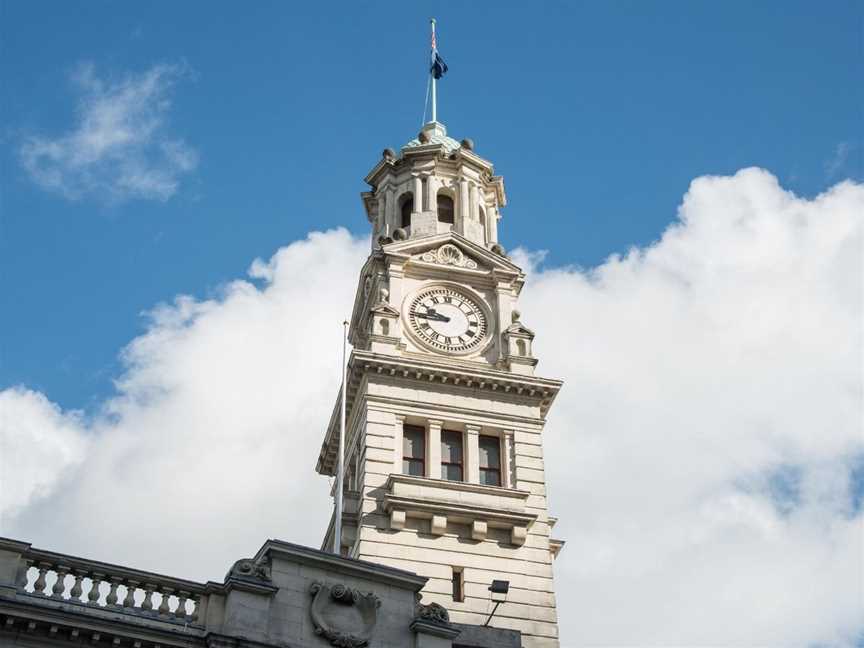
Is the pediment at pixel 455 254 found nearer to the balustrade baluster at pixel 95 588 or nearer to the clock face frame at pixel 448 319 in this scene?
the clock face frame at pixel 448 319

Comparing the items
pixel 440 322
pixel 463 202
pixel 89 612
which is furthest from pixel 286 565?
pixel 463 202

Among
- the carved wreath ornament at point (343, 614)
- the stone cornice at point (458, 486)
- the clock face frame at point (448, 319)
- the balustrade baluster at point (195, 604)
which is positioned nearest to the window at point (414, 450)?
the stone cornice at point (458, 486)

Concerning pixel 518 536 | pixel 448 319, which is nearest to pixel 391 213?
pixel 448 319

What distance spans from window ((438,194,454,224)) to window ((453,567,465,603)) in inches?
785

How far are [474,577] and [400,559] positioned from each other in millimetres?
2816

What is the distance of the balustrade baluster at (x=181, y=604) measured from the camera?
30984mm

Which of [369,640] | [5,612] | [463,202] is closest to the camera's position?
[5,612]

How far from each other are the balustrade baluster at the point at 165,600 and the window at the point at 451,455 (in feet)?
68.7

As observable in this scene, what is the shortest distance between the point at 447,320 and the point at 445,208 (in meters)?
8.49

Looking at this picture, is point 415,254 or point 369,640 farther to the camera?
point 415,254

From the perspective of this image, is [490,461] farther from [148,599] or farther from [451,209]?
[148,599]

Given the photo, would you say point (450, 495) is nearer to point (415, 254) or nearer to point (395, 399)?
point (395, 399)

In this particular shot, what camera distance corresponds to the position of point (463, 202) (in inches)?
2427

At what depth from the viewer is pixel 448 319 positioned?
56.3 metres
